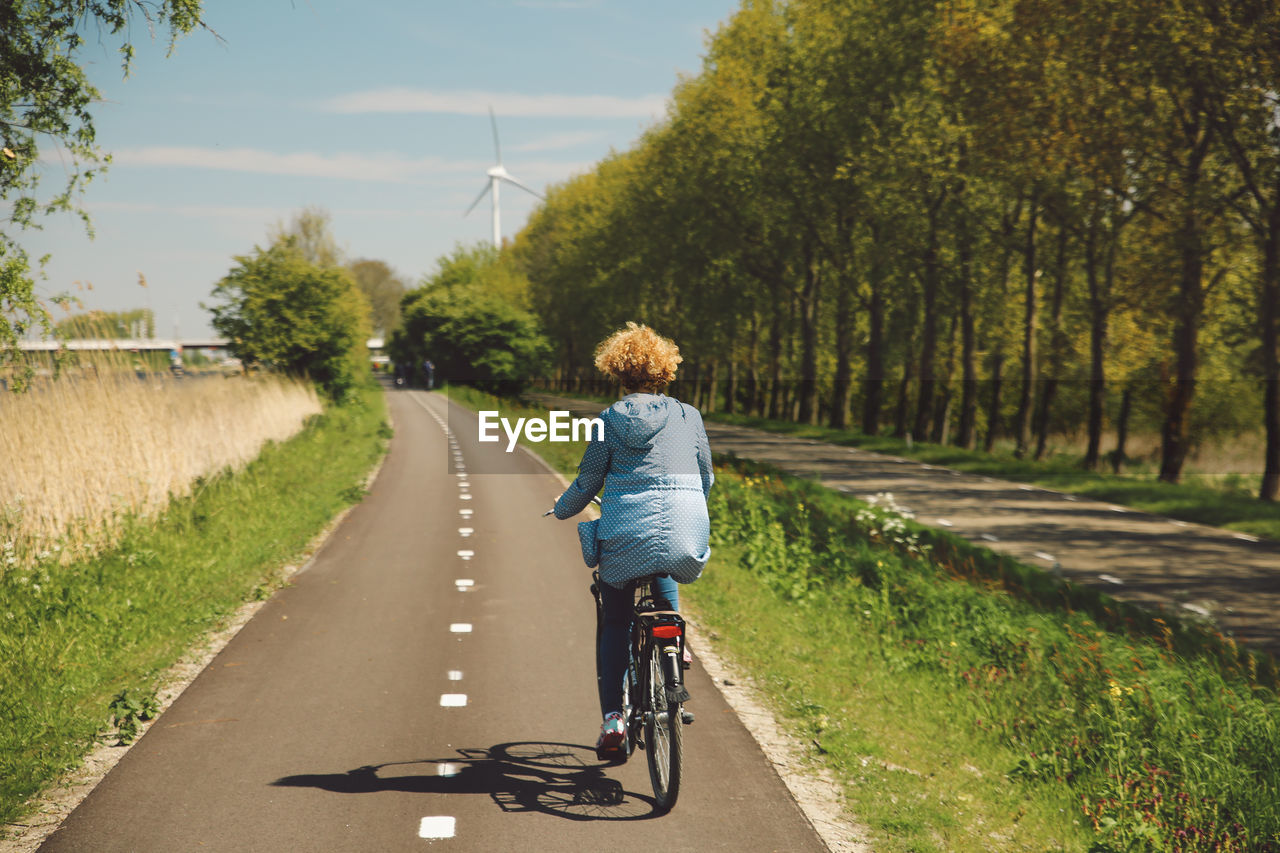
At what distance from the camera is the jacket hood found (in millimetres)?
4695

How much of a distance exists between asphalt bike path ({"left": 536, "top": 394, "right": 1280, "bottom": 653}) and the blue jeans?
797 cm

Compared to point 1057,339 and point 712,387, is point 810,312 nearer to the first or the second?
point 712,387

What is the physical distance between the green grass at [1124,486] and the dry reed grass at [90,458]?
1930 cm

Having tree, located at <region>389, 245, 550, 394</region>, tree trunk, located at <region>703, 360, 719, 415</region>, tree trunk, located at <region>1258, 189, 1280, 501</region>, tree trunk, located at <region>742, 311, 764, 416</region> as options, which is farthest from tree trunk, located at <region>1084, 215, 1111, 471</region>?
tree, located at <region>389, 245, 550, 394</region>

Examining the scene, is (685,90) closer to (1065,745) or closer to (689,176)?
(689,176)

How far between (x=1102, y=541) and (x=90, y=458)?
16592 mm

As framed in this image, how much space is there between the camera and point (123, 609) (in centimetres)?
800

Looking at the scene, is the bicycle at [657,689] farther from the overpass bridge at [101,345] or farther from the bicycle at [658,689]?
the overpass bridge at [101,345]

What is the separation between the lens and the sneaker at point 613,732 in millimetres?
4984

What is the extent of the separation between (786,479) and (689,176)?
2276cm

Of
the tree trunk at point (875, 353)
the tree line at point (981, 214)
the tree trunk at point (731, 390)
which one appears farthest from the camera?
the tree trunk at point (731, 390)

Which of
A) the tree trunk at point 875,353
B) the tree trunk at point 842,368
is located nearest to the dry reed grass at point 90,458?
the tree trunk at point 875,353

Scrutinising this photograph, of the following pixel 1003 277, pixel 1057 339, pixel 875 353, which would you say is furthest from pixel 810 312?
pixel 1057 339

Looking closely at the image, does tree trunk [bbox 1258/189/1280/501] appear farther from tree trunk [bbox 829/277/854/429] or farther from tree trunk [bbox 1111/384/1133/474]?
tree trunk [bbox 829/277/854/429]
